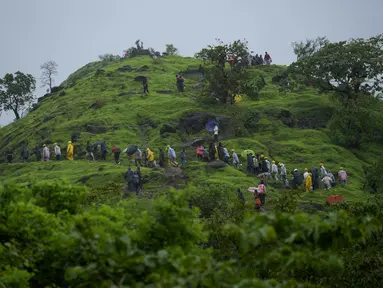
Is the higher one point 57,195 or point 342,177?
point 57,195

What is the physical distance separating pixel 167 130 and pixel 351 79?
18.3m

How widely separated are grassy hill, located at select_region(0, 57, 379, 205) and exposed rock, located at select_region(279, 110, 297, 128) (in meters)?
0.10

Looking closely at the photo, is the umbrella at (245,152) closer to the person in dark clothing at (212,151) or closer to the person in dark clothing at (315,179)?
the person in dark clothing at (212,151)

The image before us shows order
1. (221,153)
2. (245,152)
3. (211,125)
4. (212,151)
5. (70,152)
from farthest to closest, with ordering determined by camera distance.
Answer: (211,125), (70,152), (245,152), (221,153), (212,151)

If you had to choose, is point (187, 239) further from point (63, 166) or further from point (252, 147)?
point (252, 147)

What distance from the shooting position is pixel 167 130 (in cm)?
5253

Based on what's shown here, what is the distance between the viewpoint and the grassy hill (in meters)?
40.0

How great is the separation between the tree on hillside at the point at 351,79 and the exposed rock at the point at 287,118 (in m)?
3.88

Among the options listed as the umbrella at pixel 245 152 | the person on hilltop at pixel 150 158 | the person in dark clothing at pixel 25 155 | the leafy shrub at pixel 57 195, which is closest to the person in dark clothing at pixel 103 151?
the person on hilltop at pixel 150 158

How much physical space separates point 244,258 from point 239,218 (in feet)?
38.1

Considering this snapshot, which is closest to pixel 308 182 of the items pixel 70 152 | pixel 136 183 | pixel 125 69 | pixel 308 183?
pixel 308 183

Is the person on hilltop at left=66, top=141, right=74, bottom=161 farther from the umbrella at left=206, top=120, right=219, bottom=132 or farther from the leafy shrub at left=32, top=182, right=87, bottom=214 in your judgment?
the leafy shrub at left=32, top=182, right=87, bottom=214

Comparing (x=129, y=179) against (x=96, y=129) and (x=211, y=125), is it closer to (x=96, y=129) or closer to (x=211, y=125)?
(x=211, y=125)

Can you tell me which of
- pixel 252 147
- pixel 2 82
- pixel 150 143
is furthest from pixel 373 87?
pixel 2 82
